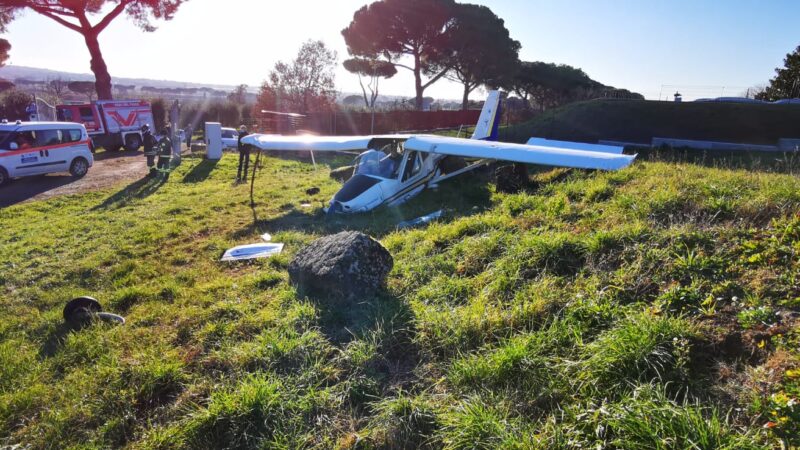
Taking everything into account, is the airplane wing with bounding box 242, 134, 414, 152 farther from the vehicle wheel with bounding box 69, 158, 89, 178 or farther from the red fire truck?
the red fire truck

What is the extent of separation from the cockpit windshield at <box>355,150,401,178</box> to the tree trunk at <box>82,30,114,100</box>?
2949 centimetres

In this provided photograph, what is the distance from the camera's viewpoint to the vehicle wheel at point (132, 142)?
80.8 feet

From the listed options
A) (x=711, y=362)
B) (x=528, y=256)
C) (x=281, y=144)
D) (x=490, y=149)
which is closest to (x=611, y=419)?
(x=711, y=362)

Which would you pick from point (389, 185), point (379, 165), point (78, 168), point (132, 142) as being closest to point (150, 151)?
Answer: point (78, 168)

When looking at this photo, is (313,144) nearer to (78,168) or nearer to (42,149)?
(78,168)

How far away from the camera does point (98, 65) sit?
2922 cm

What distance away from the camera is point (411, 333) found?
12.6 ft

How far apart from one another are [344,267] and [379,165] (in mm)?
5647

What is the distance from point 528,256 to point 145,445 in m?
3.87

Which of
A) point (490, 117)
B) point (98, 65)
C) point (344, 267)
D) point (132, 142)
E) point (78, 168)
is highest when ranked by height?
point (98, 65)

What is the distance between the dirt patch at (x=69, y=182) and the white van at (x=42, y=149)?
0.45 m

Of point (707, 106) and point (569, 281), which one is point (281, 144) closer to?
point (569, 281)

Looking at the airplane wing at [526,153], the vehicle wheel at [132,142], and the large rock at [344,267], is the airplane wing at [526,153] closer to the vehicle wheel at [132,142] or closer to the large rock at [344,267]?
the large rock at [344,267]

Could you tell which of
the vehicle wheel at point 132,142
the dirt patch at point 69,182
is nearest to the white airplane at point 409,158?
the dirt patch at point 69,182
